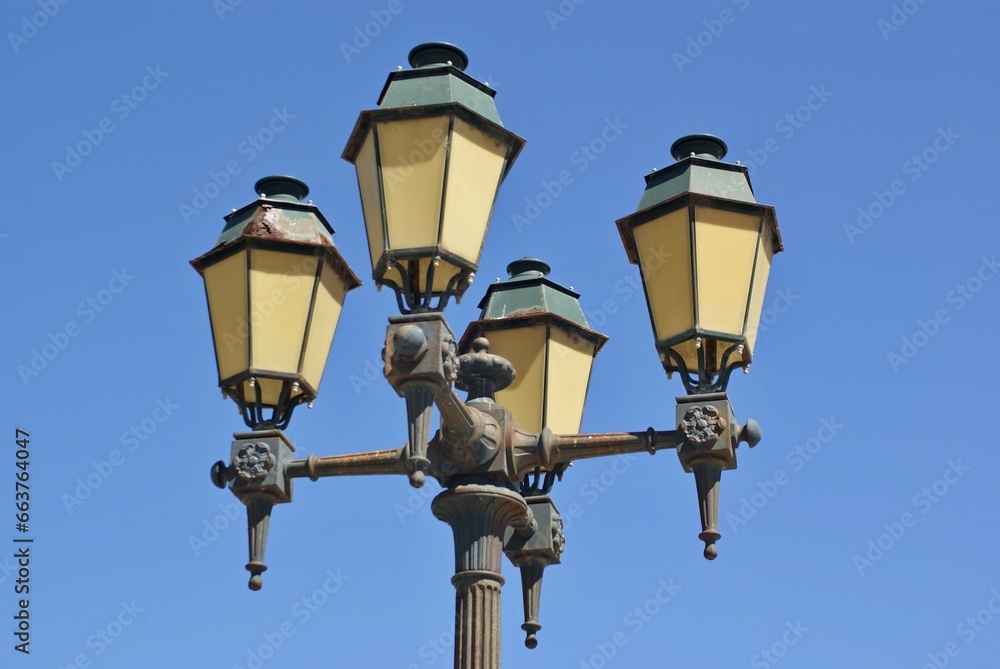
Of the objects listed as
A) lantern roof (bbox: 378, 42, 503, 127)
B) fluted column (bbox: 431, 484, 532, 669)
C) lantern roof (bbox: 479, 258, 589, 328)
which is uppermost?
lantern roof (bbox: 479, 258, 589, 328)

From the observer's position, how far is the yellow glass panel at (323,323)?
5.76 meters

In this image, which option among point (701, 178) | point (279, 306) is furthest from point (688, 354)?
point (279, 306)

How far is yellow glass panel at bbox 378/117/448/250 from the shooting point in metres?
4.87

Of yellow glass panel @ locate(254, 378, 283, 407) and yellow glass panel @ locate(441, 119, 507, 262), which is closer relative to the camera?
yellow glass panel @ locate(441, 119, 507, 262)

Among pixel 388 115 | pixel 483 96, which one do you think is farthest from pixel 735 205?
pixel 388 115

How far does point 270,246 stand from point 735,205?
70.4 inches

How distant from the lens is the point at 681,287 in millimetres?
5414

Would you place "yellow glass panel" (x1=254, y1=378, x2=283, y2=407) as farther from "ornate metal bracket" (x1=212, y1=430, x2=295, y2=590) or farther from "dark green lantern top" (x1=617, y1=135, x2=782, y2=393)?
"dark green lantern top" (x1=617, y1=135, x2=782, y2=393)

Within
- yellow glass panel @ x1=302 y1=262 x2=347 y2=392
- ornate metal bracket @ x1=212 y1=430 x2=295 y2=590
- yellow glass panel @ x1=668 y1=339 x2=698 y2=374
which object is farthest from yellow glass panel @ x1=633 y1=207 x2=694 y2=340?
ornate metal bracket @ x1=212 y1=430 x2=295 y2=590

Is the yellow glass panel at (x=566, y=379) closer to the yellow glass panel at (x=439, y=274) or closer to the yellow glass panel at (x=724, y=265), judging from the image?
the yellow glass panel at (x=724, y=265)

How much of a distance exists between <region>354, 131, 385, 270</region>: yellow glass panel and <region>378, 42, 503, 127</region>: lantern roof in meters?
0.17

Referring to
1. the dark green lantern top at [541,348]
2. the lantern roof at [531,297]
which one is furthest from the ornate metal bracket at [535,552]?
the lantern roof at [531,297]

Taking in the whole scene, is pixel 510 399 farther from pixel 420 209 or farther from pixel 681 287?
pixel 420 209

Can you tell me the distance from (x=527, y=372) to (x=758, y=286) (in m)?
1.30
